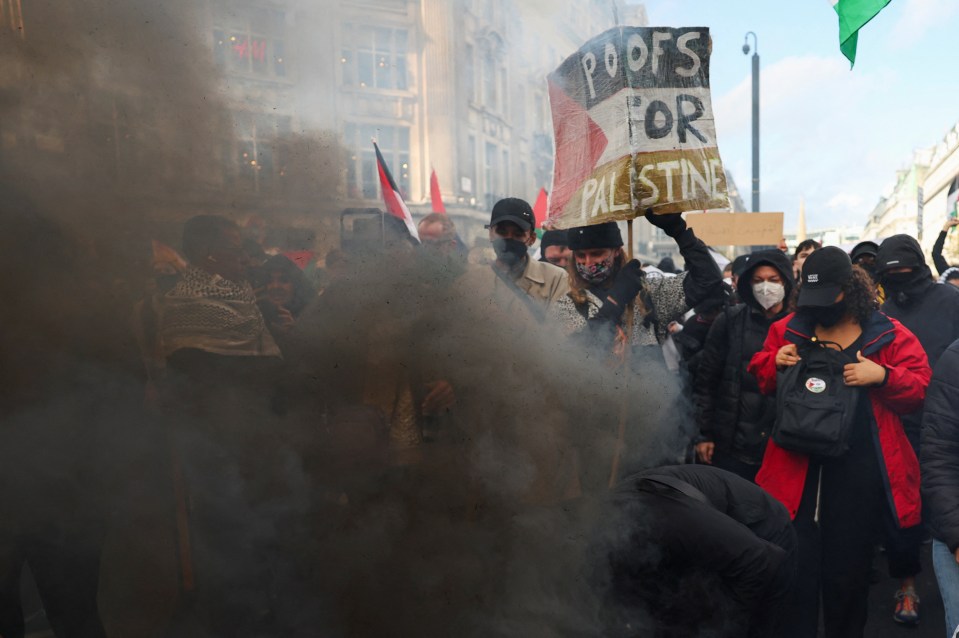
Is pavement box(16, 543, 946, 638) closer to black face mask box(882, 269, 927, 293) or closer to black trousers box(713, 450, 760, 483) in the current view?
black trousers box(713, 450, 760, 483)

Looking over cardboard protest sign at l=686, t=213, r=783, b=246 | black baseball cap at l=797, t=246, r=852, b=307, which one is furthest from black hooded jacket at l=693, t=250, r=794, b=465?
cardboard protest sign at l=686, t=213, r=783, b=246

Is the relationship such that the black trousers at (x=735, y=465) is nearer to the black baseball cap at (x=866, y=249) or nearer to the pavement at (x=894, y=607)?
the pavement at (x=894, y=607)

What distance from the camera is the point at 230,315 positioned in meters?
2.51

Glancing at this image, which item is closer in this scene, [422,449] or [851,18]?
[422,449]

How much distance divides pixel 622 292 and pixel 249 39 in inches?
66.9

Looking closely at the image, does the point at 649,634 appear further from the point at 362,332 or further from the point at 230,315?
the point at 230,315

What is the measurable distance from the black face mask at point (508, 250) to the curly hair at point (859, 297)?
4.29 feet

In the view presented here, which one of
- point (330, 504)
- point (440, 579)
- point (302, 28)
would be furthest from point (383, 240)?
point (440, 579)

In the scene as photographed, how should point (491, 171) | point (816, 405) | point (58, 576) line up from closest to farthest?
point (58, 576)
point (816, 405)
point (491, 171)

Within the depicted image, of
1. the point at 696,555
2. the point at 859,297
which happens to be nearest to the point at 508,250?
the point at 859,297

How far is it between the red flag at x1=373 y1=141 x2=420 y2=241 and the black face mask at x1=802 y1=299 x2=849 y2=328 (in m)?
1.79

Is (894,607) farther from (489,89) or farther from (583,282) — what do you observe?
(489,89)

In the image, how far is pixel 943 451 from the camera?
7.00ft

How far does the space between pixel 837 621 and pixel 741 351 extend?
1.20 meters
